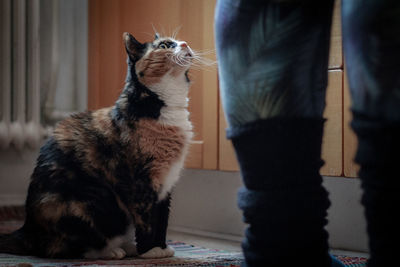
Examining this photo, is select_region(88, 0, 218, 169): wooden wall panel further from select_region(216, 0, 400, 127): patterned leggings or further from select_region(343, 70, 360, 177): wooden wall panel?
select_region(216, 0, 400, 127): patterned leggings

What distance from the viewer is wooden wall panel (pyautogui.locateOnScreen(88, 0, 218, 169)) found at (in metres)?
1.62

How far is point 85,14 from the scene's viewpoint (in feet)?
7.34

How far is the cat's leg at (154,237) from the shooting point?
4.09 feet

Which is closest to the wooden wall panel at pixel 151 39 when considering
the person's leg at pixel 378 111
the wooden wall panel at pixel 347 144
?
the wooden wall panel at pixel 347 144

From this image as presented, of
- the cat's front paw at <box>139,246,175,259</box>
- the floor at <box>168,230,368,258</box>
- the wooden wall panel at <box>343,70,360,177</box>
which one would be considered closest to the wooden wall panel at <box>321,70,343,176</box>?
the wooden wall panel at <box>343,70,360,177</box>

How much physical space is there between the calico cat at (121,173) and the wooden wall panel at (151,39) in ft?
0.95

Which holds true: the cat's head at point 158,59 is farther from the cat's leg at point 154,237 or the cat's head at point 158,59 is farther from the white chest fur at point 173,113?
the cat's leg at point 154,237

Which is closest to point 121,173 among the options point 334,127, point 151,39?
point 334,127

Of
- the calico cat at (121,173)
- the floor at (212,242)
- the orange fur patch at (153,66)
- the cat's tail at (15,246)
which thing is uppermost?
the orange fur patch at (153,66)

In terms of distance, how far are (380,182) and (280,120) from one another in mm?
133

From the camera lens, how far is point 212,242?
1580 millimetres

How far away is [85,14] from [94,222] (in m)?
1.33

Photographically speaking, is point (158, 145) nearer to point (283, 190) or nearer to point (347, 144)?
point (347, 144)

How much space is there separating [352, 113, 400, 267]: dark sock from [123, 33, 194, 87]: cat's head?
89 cm
